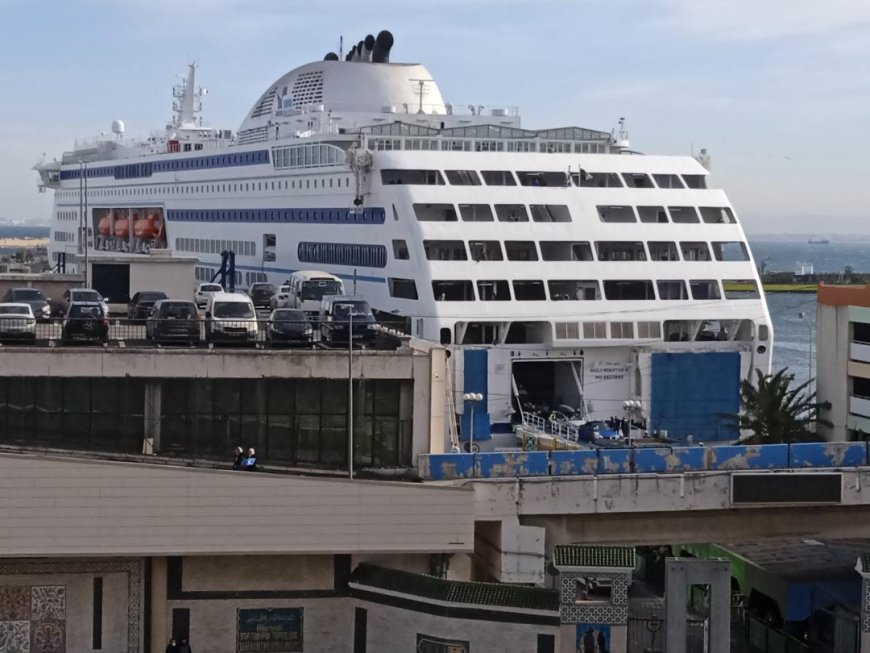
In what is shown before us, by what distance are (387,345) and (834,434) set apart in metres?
18.6

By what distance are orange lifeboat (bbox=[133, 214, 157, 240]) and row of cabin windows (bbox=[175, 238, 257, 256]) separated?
12.9 ft

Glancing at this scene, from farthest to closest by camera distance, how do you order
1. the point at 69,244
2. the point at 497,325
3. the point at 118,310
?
the point at 69,244
the point at 497,325
the point at 118,310

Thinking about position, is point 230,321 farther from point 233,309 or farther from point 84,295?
point 84,295

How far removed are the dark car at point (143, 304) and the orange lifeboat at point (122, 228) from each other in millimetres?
45483

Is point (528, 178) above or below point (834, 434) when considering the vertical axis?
above

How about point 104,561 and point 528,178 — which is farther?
point 528,178

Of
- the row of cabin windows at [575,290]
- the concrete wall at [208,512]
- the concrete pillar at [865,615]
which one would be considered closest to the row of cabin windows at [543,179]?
the row of cabin windows at [575,290]

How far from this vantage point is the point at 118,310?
136 feet

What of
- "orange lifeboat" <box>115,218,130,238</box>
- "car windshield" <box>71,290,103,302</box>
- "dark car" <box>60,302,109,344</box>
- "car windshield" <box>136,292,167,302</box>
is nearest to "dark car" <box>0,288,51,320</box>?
"car windshield" <box>71,290,103,302</box>

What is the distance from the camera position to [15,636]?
23.8 meters

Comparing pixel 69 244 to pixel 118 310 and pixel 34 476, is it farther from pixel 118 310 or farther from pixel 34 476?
pixel 34 476

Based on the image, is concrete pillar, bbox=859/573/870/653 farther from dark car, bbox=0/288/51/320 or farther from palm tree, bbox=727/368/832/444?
dark car, bbox=0/288/51/320

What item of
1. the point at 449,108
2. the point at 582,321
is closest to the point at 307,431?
the point at 582,321

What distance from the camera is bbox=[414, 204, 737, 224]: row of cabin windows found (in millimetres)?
46594
